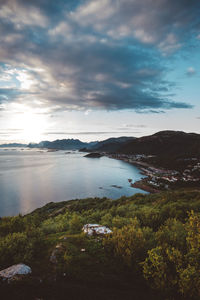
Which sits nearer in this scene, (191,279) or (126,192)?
(191,279)

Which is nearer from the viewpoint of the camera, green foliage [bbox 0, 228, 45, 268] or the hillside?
the hillside

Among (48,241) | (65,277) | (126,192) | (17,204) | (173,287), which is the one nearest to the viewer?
(173,287)

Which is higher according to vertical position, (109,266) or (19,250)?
(19,250)

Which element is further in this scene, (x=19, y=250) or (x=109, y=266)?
(x=19, y=250)

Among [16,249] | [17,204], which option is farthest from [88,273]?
[17,204]

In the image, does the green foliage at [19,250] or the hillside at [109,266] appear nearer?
the hillside at [109,266]

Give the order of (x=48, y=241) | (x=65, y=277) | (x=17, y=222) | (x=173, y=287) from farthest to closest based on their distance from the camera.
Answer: (x=17, y=222), (x=48, y=241), (x=65, y=277), (x=173, y=287)

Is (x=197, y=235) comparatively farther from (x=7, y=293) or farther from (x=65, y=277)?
(x=7, y=293)

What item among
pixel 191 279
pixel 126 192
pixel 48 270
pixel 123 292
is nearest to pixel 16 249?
pixel 48 270

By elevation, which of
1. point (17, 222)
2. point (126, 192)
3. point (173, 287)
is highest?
point (173, 287)

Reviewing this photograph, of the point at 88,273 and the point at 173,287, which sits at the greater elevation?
the point at 173,287
